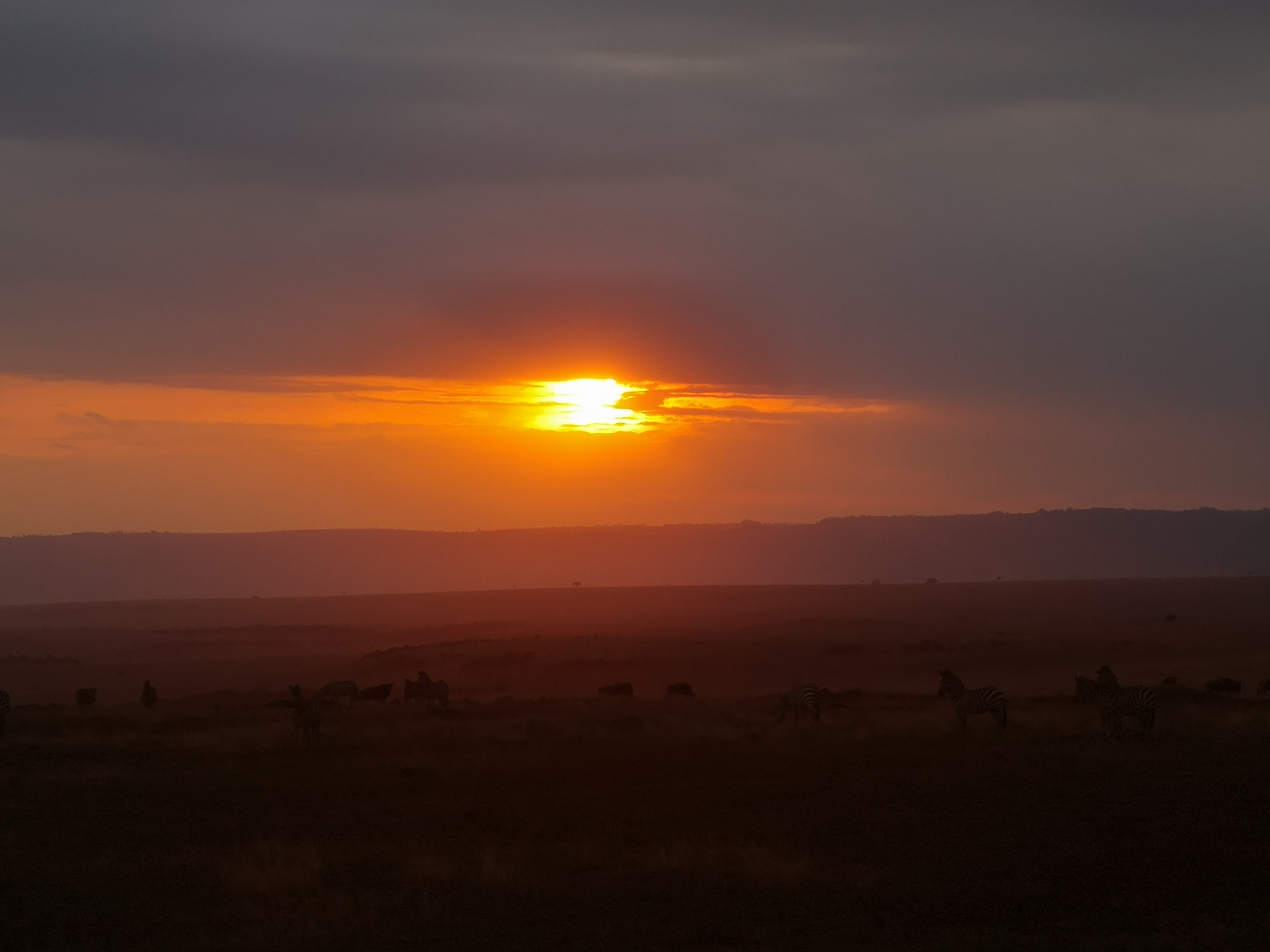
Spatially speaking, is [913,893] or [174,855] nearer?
[913,893]

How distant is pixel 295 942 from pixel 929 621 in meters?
82.7

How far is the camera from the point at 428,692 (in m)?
35.6

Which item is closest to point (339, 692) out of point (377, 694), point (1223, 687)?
point (377, 694)

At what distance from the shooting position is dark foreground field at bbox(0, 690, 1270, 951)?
12344 mm

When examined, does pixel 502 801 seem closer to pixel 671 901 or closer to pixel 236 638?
pixel 671 901

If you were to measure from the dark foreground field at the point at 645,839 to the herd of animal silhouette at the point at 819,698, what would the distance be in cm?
71

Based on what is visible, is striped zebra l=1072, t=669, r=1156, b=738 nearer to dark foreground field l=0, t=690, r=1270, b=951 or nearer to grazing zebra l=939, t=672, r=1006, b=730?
dark foreground field l=0, t=690, r=1270, b=951

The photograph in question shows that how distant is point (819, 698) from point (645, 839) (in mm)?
15154

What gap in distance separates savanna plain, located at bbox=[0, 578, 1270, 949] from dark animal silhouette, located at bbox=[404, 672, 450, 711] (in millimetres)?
673

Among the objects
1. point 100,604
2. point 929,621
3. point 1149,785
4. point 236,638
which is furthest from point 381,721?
point 100,604

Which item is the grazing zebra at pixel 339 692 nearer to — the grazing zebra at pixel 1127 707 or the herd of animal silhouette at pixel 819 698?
the herd of animal silhouette at pixel 819 698

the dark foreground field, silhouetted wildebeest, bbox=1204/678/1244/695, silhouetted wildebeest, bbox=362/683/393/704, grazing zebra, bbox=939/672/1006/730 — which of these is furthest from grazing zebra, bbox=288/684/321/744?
silhouetted wildebeest, bbox=1204/678/1244/695

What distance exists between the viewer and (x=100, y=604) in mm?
187500

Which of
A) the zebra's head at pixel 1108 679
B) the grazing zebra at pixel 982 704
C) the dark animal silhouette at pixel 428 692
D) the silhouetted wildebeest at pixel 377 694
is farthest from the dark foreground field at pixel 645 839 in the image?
the silhouetted wildebeest at pixel 377 694
